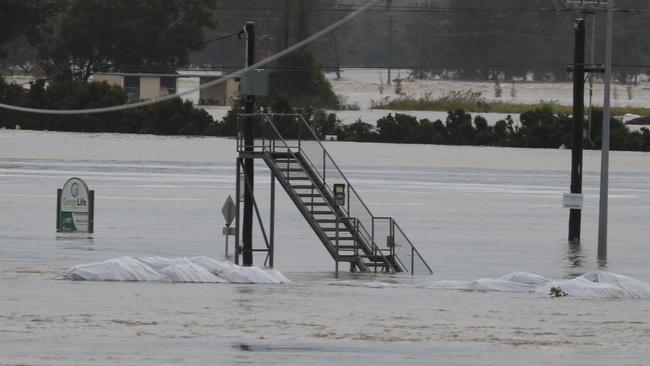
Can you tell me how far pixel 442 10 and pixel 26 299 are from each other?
110049 mm

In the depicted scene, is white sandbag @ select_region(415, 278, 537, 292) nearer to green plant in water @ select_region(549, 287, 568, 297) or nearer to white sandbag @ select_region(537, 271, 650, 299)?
white sandbag @ select_region(537, 271, 650, 299)

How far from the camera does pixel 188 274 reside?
86.4ft

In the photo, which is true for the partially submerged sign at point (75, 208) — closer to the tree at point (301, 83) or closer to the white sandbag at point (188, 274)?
the white sandbag at point (188, 274)

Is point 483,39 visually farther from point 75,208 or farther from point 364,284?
point 364,284

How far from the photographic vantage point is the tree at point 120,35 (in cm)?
11350

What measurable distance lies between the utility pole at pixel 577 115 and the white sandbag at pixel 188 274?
677 inches

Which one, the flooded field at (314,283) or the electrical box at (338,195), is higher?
the electrical box at (338,195)

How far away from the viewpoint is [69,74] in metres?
111

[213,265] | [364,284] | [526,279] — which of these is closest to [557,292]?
[526,279]

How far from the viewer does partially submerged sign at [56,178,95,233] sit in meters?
37.7

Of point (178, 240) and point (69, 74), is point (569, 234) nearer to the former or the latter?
point (178, 240)

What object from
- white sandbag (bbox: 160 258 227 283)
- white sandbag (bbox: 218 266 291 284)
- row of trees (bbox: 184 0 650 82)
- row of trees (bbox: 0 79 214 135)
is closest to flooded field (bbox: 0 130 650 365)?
white sandbag (bbox: 218 266 291 284)

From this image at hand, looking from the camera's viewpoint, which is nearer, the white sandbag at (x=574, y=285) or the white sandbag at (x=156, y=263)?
the white sandbag at (x=574, y=285)

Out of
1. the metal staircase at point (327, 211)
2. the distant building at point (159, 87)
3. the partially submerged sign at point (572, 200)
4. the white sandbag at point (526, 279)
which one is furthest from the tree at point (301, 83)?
the white sandbag at point (526, 279)
